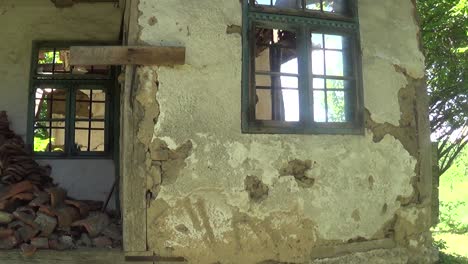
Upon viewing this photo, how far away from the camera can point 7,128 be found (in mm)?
5746

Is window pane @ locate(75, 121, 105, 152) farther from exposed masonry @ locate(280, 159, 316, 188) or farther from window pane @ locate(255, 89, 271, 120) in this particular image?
exposed masonry @ locate(280, 159, 316, 188)

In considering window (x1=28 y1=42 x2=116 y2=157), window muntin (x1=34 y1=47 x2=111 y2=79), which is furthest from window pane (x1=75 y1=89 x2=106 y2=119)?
window muntin (x1=34 y1=47 x2=111 y2=79)

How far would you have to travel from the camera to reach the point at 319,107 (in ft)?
14.7

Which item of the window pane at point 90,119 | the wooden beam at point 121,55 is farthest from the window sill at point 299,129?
the window pane at point 90,119

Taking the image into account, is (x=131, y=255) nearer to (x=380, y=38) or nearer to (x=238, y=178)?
(x=238, y=178)

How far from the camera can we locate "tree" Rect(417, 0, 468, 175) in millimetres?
8219

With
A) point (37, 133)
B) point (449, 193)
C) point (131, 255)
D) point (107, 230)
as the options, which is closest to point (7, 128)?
point (37, 133)

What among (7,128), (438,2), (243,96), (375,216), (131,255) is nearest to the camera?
(131,255)

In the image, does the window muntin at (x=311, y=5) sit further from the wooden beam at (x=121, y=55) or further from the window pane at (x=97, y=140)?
the window pane at (x=97, y=140)

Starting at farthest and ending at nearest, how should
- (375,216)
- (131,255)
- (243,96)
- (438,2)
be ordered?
(438,2) < (375,216) < (243,96) < (131,255)

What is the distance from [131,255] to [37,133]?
2867 mm

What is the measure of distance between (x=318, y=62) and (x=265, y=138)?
36.7 inches

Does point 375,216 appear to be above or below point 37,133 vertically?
below

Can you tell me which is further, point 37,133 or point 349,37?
point 37,133
